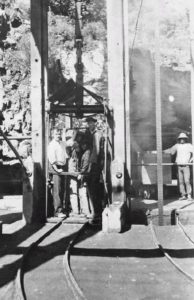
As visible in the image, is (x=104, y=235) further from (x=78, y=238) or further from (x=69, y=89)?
(x=69, y=89)

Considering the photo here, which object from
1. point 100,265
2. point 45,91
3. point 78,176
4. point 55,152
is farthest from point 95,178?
point 100,265

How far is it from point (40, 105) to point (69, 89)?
1.08m

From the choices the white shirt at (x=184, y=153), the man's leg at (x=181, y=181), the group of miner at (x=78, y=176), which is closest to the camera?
the group of miner at (x=78, y=176)

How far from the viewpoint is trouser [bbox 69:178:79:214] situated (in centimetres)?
1020

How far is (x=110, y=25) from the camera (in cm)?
1005

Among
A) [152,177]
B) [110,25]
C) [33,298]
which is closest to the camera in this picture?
[33,298]

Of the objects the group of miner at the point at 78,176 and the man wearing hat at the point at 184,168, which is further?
the man wearing hat at the point at 184,168

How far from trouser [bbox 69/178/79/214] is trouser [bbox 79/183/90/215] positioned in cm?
14

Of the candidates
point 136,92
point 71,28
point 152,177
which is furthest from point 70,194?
point 71,28

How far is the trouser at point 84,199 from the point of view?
1007 cm

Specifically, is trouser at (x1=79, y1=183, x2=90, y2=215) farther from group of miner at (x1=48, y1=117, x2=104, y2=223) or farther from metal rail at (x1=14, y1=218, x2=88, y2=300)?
metal rail at (x1=14, y1=218, x2=88, y2=300)

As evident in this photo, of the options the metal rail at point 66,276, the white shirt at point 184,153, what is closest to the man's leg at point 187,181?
the white shirt at point 184,153

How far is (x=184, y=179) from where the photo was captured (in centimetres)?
1193

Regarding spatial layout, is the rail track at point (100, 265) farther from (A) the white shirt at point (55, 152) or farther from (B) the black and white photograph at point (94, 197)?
(A) the white shirt at point (55, 152)
